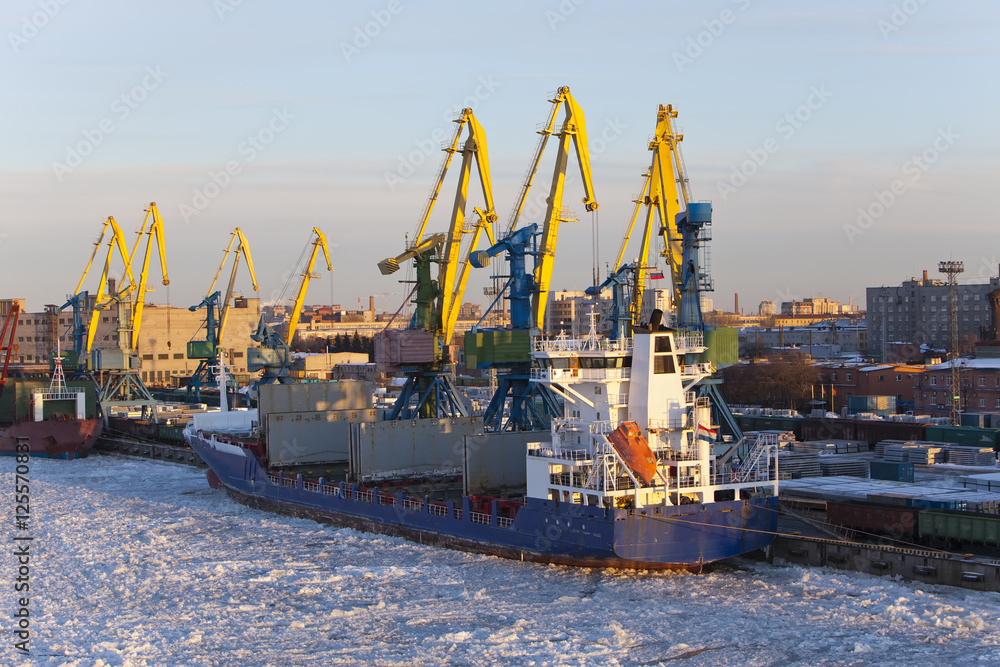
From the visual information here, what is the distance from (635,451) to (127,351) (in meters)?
50.8

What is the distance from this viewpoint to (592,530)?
26703mm

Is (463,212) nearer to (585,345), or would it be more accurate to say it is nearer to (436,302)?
(436,302)

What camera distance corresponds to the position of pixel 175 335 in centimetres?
10569

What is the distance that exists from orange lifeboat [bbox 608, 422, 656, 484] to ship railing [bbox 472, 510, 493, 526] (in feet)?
17.0

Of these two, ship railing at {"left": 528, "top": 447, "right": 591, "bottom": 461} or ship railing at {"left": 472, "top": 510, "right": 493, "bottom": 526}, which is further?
ship railing at {"left": 472, "top": 510, "right": 493, "bottom": 526}

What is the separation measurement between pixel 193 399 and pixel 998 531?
215 ft

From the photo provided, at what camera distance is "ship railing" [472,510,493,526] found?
99.3 feet

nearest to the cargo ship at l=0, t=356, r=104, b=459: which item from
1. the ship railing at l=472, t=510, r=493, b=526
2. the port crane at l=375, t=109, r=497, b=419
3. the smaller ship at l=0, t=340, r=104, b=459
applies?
the smaller ship at l=0, t=340, r=104, b=459

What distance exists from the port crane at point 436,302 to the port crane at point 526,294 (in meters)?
1.95

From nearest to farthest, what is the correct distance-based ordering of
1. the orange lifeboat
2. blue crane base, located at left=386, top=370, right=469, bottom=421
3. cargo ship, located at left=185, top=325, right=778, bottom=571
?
1. the orange lifeboat
2. cargo ship, located at left=185, top=325, right=778, bottom=571
3. blue crane base, located at left=386, top=370, right=469, bottom=421

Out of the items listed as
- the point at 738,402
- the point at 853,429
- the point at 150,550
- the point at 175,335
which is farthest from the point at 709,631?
the point at 175,335

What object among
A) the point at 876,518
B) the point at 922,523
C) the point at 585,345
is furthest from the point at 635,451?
the point at 922,523

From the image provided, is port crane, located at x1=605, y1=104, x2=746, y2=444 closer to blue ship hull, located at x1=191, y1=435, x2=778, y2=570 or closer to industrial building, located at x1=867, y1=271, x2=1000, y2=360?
blue ship hull, located at x1=191, y1=435, x2=778, y2=570

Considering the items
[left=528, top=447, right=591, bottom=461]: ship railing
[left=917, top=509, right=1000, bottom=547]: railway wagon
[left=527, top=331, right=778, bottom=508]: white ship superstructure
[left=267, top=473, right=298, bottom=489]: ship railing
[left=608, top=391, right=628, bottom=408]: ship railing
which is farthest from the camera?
[left=267, top=473, right=298, bottom=489]: ship railing
